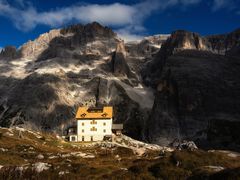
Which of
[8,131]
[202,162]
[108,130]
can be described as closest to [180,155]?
[202,162]

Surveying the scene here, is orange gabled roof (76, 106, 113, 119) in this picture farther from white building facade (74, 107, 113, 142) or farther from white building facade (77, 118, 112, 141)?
white building facade (77, 118, 112, 141)

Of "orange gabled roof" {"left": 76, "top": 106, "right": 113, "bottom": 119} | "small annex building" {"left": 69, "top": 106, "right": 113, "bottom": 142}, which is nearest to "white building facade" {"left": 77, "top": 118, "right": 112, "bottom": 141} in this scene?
"small annex building" {"left": 69, "top": 106, "right": 113, "bottom": 142}

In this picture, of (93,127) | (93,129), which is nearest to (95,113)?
(93,127)

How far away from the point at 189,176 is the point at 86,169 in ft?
46.7

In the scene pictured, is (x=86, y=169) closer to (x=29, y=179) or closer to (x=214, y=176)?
(x=29, y=179)

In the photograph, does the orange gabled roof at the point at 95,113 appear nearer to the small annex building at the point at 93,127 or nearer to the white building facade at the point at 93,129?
the small annex building at the point at 93,127

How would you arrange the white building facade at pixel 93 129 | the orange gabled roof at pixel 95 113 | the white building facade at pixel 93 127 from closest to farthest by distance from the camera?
the white building facade at pixel 93 127, the white building facade at pixel 93 129, the orange gabled roof at pixel 95 113

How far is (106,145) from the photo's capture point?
10919 centimetres

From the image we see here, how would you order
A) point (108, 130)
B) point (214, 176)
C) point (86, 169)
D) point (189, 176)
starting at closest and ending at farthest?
point (214, 176) < point (189, 176) < point (86, 169) < point (108, 130)

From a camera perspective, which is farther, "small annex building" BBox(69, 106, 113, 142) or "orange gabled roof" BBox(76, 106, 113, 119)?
"orange gabled roof" BBox(76, 106, 113, 119)

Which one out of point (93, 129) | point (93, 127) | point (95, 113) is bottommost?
point (93, 129)

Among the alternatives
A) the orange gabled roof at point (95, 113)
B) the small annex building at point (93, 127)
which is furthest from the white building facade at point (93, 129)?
the orange gabled roof at point (95, 113)

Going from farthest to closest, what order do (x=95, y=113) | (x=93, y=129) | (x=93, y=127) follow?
(x=95, y=113) → (x=93, y=127) → (x=93, y=129)

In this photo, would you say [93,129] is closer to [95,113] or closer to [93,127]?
[93,127]
